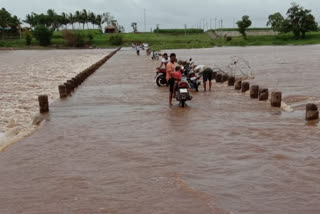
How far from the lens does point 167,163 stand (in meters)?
7.64

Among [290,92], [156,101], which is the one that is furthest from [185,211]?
[290,92]

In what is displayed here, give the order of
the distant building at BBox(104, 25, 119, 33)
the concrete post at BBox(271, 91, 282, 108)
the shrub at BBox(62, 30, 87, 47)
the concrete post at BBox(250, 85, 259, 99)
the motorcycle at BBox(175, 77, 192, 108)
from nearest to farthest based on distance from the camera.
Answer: the motorcycle at BBox(175, 77, 192, 108), the concrete post at BBox(271, 91, 282, 108), the concrete post at BBox(250, 85, 259, 99), the shrub at BBox(62, 30, 87, 47), the distant building at BBox(104, 25, 119, 33)

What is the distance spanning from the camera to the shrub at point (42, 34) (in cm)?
11029

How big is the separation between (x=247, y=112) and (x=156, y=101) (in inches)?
146

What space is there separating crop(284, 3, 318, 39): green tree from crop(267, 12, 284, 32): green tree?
9.12 feet

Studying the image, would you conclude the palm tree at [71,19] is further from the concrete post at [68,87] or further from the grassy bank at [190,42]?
the concrete post at [68,87]

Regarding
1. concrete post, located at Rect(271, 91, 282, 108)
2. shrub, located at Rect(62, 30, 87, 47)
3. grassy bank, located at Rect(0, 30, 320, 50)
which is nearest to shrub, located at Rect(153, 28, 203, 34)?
grassy bank, located at Rect(0, 30, 320, 50)

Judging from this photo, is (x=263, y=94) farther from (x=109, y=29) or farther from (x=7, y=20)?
(x=109, y=29)

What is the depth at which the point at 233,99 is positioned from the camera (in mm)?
15719

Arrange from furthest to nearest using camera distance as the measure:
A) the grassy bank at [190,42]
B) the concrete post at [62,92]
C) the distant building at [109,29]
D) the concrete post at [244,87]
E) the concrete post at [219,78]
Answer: the distant building at [109,29]
the grassy bank at [190,42]
the concrete post at [219,78]
the concrete post at [244,87]
the concrete post at [62,92]

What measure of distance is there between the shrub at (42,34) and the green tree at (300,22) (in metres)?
59.7

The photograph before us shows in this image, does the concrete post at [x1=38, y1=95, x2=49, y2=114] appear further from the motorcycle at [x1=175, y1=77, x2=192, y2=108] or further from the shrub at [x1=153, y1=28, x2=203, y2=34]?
the shrub at [x1=153, y1=28, x2=203, y2=34]

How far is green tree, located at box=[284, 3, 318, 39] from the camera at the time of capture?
98.4 meters

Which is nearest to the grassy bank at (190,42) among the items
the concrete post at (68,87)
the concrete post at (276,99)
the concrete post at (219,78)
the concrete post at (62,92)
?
the concrete post at (219,78)
